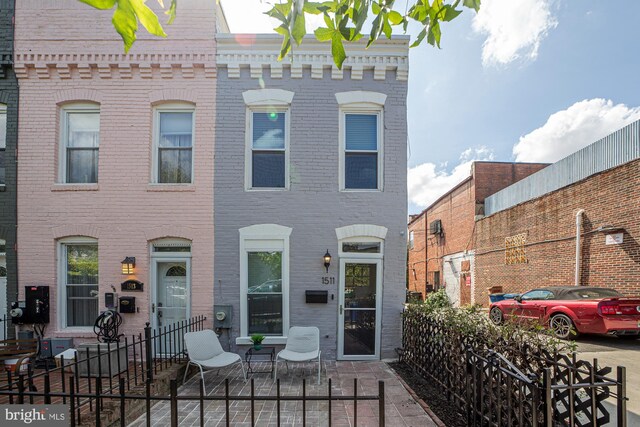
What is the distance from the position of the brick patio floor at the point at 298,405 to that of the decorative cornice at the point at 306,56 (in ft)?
19.0

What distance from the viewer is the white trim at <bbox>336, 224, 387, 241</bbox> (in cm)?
668

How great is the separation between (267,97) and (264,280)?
12.4ft

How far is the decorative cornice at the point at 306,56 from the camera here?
267 inches

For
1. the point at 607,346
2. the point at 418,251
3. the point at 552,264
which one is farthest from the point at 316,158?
the point at 418,251

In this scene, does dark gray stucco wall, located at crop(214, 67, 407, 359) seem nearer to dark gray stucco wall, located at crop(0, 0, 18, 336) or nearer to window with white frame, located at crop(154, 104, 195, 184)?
window with white frame, located at crop(154, 104, 195, 184)

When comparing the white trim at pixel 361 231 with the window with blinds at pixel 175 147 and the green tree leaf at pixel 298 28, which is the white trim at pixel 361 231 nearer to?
the window with blinds at pixel 175 147

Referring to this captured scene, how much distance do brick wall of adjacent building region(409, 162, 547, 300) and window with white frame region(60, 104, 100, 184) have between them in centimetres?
1714

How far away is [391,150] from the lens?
22.7ft

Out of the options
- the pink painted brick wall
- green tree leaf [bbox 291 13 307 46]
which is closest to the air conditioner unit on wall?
the pink painted brick wall

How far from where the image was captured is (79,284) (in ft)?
22.0

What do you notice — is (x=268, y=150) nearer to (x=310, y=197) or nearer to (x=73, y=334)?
(x=310, y=197)

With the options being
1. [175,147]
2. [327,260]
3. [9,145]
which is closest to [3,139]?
[9,145]

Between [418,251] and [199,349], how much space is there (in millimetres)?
23496

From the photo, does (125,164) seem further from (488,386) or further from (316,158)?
(488,386)
